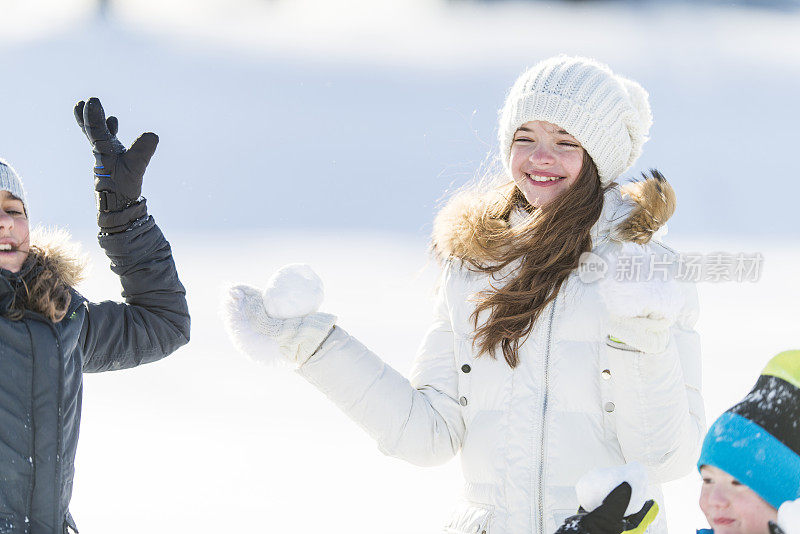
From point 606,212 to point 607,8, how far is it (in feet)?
21.7

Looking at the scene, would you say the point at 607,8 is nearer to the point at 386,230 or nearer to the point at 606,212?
the point at 386,230

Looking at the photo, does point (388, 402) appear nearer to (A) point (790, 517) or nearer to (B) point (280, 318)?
(B) point (280, 318)

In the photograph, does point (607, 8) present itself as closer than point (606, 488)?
No

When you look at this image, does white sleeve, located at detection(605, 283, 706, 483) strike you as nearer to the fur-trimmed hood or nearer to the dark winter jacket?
the dark winter jacket

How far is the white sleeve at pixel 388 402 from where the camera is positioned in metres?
1.82

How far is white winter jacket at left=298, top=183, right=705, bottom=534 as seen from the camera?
65.4 inches

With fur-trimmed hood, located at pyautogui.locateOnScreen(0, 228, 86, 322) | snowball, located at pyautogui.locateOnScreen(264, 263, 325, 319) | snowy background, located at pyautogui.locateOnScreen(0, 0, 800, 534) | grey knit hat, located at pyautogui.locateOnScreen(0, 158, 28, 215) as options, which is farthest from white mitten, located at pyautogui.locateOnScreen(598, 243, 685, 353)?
grey knit hat, located at pyautogui.locateOnScreen(0, 158, 28, 215)

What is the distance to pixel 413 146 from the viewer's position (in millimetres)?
5953

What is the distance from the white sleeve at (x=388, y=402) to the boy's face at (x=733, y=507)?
56cm

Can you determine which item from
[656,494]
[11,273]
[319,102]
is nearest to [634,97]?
[656,494]

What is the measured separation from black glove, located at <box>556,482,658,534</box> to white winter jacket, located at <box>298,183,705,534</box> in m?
0.25

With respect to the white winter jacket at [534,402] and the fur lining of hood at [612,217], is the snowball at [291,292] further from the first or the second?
the fur lining of hood at [612,217]

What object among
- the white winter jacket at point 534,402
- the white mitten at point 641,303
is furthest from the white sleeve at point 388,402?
the white mitten at point 641,303

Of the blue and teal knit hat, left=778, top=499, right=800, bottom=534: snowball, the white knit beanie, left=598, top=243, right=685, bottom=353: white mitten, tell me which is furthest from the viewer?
the white knit beanie
